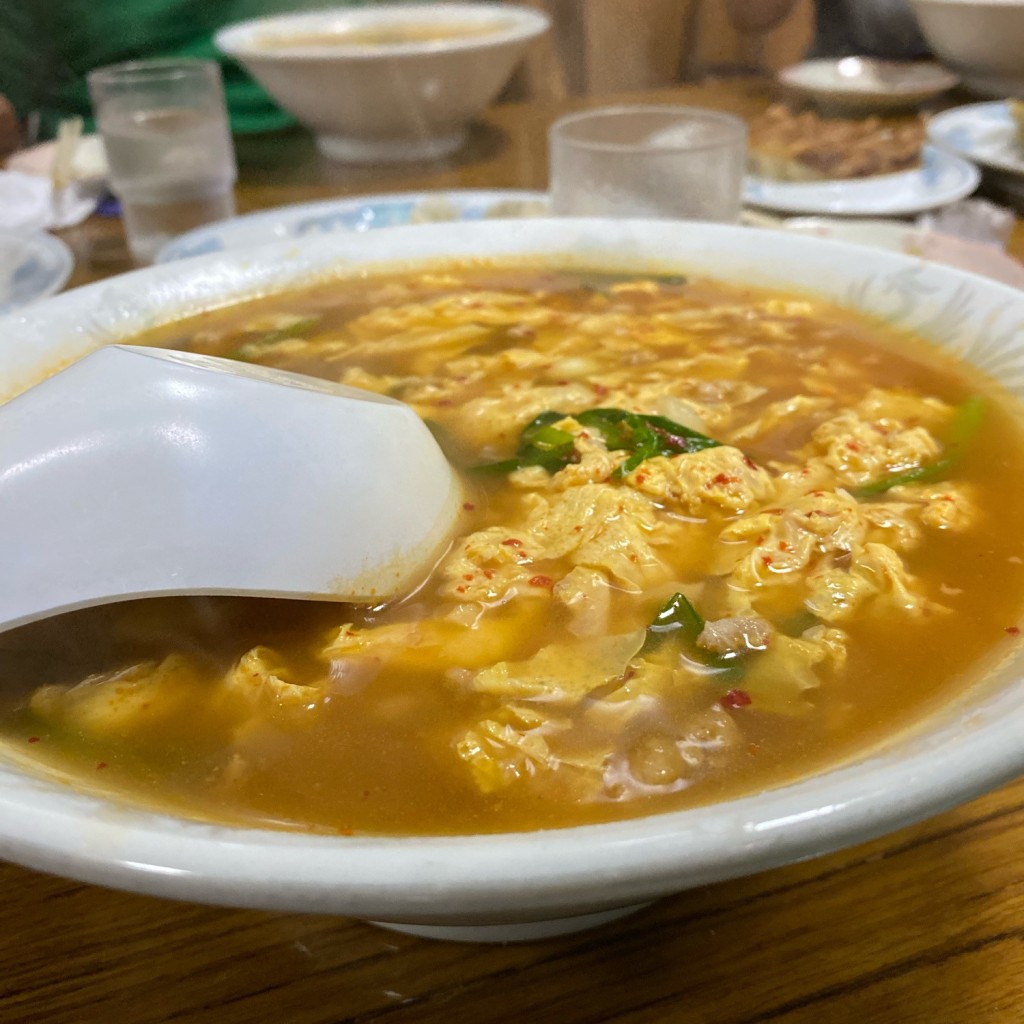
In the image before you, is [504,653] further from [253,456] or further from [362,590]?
[253,456]

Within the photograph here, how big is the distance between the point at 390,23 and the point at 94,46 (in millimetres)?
1221

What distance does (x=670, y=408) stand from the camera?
4.34 ft

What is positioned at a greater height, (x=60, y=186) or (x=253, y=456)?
(x=253, y=456)

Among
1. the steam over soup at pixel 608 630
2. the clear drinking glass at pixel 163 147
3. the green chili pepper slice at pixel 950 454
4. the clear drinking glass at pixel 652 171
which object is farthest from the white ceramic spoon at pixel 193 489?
the clear drinking glass at pixel 163 147

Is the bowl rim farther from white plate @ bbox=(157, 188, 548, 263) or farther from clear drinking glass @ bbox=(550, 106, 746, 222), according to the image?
clear drinking glass @ bbox=(550, 106, 746, 222)

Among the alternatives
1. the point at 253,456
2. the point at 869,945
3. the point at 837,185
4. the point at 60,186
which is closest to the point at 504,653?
the point at 253,456

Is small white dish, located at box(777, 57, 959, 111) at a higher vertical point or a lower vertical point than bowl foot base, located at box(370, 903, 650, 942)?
lower

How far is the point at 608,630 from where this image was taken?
0.96m

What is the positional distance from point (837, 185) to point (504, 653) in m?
2.33

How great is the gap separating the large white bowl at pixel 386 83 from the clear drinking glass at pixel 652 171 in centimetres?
97

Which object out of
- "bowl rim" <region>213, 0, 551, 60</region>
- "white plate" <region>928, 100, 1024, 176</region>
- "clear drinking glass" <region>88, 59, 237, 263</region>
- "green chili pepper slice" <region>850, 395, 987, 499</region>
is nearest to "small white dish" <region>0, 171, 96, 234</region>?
"clear drinking glass" <region>88, 59, 237, 263</region>

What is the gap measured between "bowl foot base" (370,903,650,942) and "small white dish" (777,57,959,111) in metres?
3.70

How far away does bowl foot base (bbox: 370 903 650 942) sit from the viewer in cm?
85

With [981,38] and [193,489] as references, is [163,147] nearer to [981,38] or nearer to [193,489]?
[193,489]
